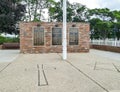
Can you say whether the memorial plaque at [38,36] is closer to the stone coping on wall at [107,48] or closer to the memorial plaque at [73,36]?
the memorial plaque at [73,36]

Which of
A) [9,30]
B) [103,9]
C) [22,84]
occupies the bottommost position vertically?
[22,84]

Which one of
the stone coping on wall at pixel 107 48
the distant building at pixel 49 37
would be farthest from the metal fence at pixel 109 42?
the distant building at pixel 49 37

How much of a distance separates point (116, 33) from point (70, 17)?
820 cm

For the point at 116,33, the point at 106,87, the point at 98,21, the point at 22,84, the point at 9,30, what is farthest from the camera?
the point at 116,33

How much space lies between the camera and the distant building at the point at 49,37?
23609mm

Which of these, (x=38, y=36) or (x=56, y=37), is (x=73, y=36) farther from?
(x=38, y=36)

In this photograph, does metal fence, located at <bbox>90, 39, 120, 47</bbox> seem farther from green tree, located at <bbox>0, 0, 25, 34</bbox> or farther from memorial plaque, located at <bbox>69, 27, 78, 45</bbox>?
green tree, located at <bbox>0, 0, 25, 34</bbox>

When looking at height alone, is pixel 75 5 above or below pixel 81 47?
above

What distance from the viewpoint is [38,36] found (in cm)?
2370

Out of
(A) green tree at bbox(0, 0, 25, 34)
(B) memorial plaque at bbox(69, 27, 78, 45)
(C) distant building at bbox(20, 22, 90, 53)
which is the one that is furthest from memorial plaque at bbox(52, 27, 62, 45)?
(A) green tree at bbox(0, 0, 25, 34)

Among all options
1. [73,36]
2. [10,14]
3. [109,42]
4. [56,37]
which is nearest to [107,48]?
[109,42]

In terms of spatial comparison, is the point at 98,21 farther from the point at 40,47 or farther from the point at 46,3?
the point at 40,47

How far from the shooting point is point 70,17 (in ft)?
136

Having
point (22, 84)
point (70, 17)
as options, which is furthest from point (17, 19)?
point (22, 84)
